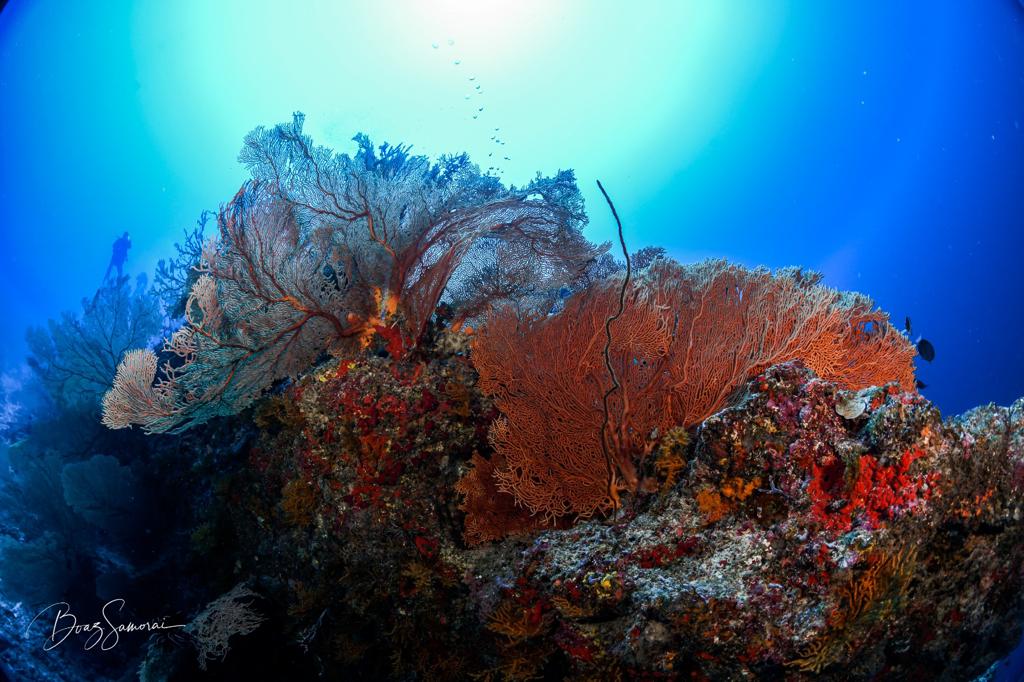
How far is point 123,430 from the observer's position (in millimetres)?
7641

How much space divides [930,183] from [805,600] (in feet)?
144

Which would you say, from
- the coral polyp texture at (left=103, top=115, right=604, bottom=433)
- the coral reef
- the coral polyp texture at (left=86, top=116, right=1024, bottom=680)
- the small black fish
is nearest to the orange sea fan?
the coral polyp texture at (left=86, top=116, right=1024, bottom=680)

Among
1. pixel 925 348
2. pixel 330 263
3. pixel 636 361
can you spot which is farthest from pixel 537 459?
pixel 925 348

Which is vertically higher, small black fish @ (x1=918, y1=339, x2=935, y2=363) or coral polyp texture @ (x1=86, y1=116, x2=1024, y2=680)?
small black fish @ (x1=918, y1=339, x2=935, y2=363)

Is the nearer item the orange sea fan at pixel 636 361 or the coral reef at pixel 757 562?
the coral reef at pixel 757 562

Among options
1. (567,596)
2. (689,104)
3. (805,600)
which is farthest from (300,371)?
(689,104)

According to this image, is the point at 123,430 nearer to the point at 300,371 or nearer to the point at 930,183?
the point at 300,371
